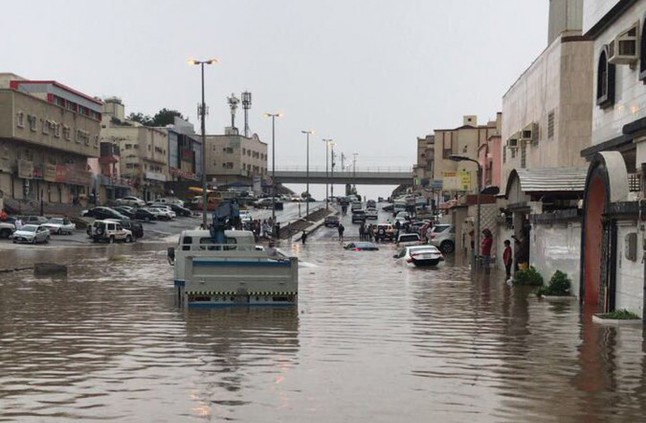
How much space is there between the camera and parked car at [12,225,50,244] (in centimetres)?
5703

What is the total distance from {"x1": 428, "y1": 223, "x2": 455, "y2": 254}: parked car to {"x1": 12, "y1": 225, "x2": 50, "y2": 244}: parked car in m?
26.3

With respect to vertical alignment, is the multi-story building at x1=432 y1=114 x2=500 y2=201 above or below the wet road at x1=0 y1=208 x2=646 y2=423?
above

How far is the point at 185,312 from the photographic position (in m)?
19.2

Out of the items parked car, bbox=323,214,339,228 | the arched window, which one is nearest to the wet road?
the arched window

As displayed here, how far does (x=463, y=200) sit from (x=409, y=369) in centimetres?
3977

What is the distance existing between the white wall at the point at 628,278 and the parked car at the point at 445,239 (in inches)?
1525

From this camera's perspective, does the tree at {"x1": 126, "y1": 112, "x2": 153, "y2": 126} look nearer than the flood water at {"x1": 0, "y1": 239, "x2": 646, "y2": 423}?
No

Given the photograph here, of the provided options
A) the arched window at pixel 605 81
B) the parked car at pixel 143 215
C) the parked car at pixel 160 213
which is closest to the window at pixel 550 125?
the arched window at pixel 605 81

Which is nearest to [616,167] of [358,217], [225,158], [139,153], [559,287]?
[559,287]

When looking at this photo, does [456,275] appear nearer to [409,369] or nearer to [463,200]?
[463,200]

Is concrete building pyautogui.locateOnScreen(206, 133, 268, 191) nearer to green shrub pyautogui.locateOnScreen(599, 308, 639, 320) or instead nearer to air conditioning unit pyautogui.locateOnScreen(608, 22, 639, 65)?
air conditioning unit pyautogui.locateOnScreen(608, 22, 639, 65)

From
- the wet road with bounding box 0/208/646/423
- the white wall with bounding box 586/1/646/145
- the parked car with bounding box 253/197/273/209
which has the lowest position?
the wet road with bounding box 0/208/646/423

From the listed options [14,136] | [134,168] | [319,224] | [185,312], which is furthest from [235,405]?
[134,168]

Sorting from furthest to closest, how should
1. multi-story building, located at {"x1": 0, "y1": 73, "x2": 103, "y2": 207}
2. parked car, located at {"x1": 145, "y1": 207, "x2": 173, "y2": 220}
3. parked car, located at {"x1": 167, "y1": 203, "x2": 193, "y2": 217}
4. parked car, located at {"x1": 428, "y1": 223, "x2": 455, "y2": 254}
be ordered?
parked car, located at {"x1": 167, "y1": 203, "x2": 193, "y2": 217} < parked car, located at {"x1": 145, "y1": 207, "x2": 173, "y2": 220} < multi-story building, located at {"x1": 0, "y1": 73, "x2": 103, "y2": 207} < parked car, located at {"x1": 428, "y1": 223, "x2": 455, "y2": 254}
